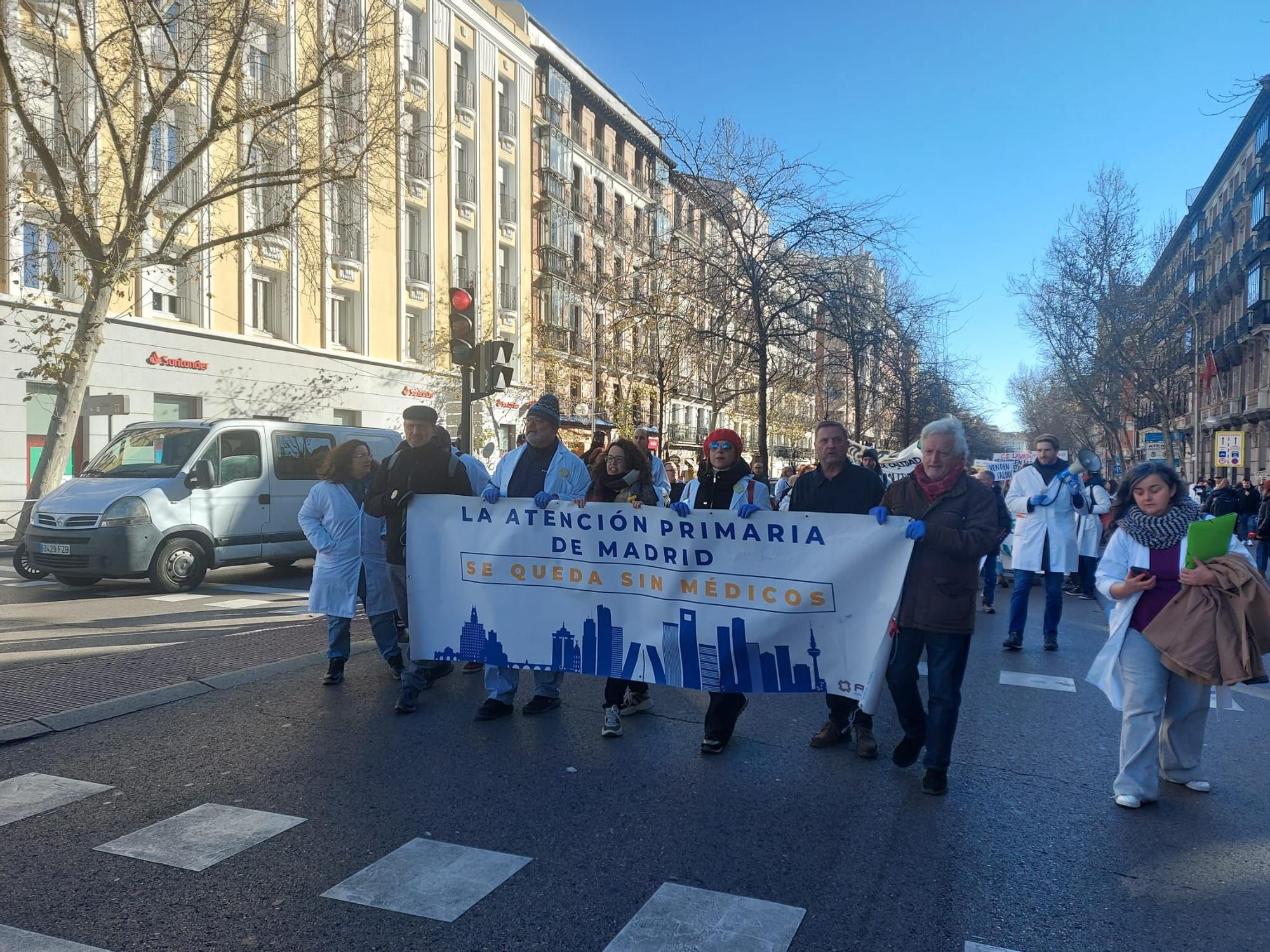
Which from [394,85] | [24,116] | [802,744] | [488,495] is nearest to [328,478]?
[488,495]

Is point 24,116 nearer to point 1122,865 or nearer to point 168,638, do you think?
point 168,638

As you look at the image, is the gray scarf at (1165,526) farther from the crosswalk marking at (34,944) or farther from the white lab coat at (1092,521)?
the white lab coat at (1092,521)

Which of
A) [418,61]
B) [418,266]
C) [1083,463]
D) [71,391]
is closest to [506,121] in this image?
[418,61]

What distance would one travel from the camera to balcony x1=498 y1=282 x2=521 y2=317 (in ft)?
121

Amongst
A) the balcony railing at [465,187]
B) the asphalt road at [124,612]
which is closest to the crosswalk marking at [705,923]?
the asphalt road at [124,612]

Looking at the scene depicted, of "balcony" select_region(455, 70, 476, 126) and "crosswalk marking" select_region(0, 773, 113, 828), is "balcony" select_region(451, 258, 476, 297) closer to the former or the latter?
"balcony" select_region(455, 70, 476, 126)

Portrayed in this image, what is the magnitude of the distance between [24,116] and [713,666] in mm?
16002

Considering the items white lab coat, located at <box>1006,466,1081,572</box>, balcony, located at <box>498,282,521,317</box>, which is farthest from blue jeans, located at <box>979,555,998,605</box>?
balcony, located at <box>498,282,521,317</box>

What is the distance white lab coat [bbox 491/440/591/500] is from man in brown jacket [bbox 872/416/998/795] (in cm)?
194

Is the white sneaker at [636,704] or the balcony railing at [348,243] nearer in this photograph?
the white sneaker at [636,704]

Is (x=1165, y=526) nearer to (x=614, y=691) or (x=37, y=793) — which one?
(x=614, y=691)

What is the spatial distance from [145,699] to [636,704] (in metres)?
3.04

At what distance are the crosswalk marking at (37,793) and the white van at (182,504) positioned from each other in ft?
20.2

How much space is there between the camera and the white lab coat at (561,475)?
19.4 ft
